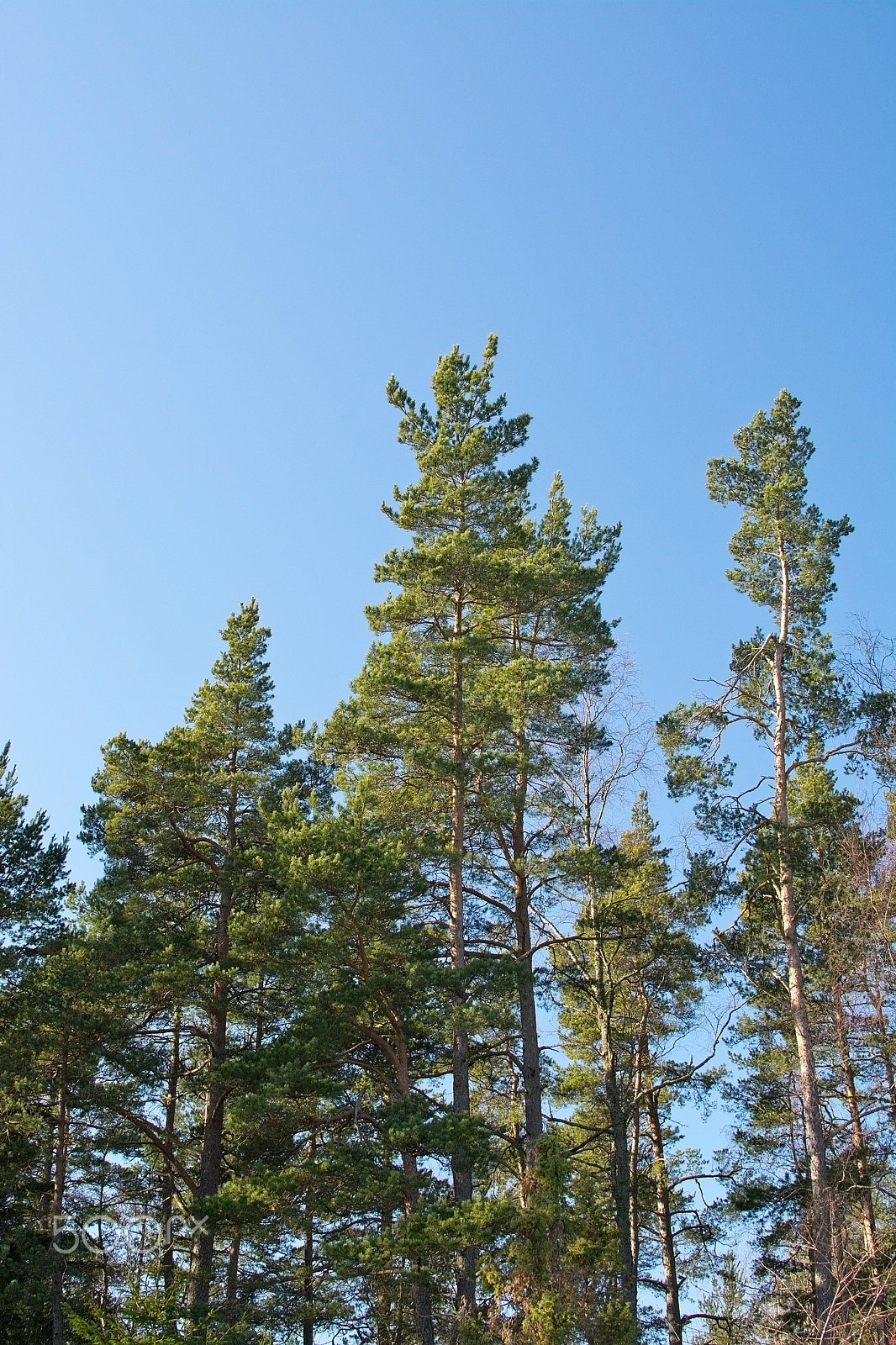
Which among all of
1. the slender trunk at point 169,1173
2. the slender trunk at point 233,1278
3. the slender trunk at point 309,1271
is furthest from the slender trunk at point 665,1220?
the slender trunk at point 169,1173

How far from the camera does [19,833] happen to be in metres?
21.0

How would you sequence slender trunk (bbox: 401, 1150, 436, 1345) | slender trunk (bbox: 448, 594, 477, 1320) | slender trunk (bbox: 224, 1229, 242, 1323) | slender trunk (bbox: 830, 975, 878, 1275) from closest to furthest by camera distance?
slender trunk (bbox: 401, 1150, 436, 1345) < slender trunk (bbox: 448, 594, 477, 1320) < slender trunk (bbox: 830, 975, 878, 1275) < slender trunk (bbox: 224, 1229, 242, 1323)

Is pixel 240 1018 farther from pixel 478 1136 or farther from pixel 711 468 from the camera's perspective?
pixel 711 468

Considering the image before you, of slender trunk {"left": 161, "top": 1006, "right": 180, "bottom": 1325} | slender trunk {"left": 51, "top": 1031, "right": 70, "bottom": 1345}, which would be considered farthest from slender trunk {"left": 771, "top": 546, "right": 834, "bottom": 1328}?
slender trunk {"left": 51, "top": 1031, "right": 70, "bottom": 1345}

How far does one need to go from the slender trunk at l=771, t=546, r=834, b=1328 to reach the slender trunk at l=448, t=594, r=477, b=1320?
4.51 metres

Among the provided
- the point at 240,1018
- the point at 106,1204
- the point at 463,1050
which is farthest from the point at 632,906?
the point at 106,1204

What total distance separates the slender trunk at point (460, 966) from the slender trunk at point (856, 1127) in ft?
17.1

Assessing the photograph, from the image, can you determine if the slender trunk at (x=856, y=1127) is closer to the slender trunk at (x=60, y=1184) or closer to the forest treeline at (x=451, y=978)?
the forest treeline at (x=451, y=978)

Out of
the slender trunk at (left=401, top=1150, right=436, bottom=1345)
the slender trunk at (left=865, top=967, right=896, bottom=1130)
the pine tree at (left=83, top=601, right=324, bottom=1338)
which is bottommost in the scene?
the slender trunk at (left=401, top=1150, right=436, bottom=1345)

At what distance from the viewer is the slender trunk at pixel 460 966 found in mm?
15773

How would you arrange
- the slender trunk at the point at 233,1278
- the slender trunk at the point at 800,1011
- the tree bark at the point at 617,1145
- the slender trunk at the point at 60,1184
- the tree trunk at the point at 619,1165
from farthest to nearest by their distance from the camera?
the tree bark at the point at 617,1145 → the tree trunk at the point at 619,1165 → the slender trunk at the point at 60,1184 → the slender trunk at the point at 233,1278 → the slender trunk at the point at 800,1011

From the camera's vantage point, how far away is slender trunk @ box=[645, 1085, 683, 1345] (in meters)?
20.2

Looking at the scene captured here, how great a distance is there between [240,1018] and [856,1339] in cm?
1137

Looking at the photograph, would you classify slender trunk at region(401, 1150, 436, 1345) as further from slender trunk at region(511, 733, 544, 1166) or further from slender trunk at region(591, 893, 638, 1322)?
slender trunk at region(591, 893, 638, 1322)
